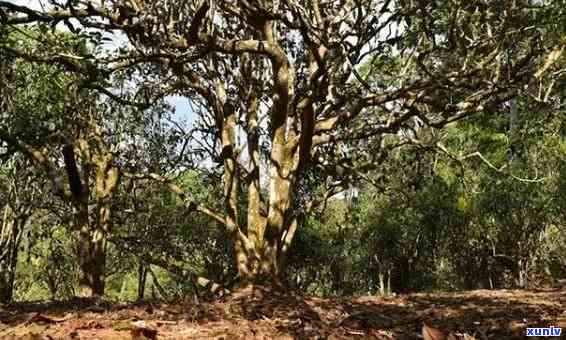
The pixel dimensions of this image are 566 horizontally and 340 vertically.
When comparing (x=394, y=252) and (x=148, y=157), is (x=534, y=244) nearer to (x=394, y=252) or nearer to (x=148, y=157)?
(x=394, y=252)

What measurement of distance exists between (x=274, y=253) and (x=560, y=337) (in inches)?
241

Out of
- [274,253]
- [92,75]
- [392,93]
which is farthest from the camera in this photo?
[274,253]

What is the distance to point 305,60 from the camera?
13.1 metres

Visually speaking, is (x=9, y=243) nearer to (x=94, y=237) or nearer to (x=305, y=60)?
(x=94, y=237)

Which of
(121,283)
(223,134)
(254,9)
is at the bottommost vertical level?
(121,283)

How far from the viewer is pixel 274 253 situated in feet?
32.9

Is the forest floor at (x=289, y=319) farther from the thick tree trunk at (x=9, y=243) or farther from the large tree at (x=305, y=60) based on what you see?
the thick tree trunk at (x=9, y=243)

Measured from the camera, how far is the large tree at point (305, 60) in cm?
802

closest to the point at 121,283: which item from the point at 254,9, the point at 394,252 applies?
the point at 394,252

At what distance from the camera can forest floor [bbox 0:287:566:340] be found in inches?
191
